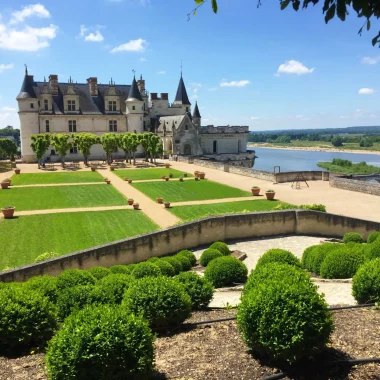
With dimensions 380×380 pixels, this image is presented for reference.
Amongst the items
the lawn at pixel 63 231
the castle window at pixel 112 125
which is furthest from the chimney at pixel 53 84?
the lawn at pixel 63 231

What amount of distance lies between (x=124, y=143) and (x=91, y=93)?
15322 mm

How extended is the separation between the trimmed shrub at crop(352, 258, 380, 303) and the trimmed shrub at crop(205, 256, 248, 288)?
4.83m

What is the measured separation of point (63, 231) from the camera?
829 inches

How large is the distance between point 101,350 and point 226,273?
8.00 m

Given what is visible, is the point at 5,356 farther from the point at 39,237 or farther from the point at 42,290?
the point at 39,237

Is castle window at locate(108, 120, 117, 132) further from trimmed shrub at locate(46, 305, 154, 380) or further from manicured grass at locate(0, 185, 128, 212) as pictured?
trimmed shrub at locate(46, 305, 154, 380)

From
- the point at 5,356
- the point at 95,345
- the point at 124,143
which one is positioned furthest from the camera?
the point at 124,143

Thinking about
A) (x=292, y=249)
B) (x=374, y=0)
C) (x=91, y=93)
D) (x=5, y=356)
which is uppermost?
(x=91, y=93)

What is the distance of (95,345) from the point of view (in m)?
4.98

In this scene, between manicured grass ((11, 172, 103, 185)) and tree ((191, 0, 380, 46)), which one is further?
manicured grass ((11, 172, 103, 185))

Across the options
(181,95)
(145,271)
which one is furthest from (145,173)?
(145,271)

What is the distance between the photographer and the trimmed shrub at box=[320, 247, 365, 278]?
484 inches

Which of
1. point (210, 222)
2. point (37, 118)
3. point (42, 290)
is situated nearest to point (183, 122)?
point (37, 118)

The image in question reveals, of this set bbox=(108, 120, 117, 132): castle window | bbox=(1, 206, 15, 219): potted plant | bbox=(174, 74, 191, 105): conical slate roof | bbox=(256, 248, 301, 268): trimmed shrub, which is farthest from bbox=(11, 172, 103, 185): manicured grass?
bbox=(174, 74, 191, 105): conical slate roof
